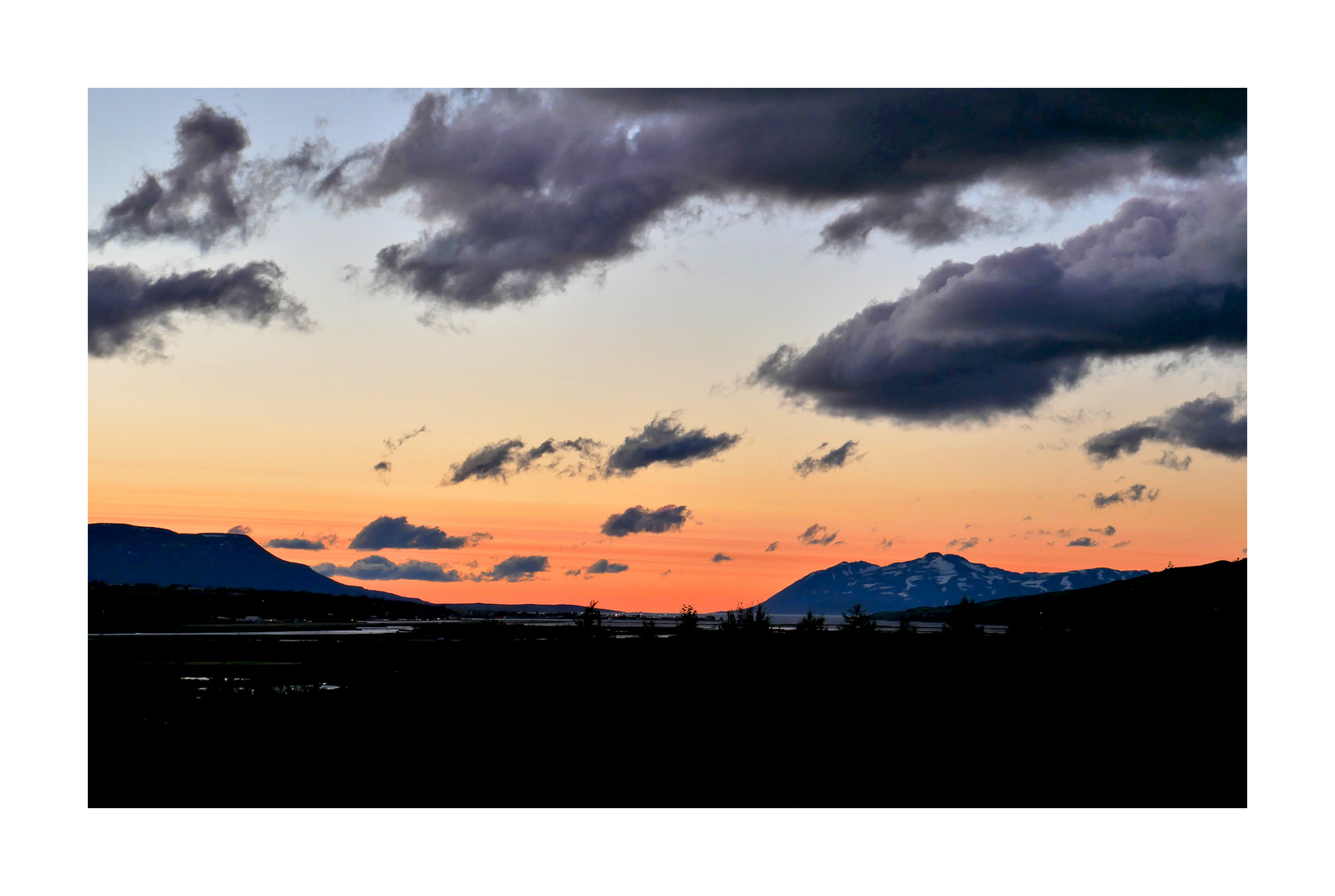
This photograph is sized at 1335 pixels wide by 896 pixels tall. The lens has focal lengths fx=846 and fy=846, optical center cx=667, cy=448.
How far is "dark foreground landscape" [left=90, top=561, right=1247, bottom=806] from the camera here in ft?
104

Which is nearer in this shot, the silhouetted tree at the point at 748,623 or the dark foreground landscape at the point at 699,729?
the dark foreground landscape at the point at 699,729

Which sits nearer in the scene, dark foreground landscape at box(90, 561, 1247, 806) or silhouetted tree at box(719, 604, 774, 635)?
dark foreground landscape at box(90, 561, 1247, 806)

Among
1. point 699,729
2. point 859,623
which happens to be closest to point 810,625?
point 859,623

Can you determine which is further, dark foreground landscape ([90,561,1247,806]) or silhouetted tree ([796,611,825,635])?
silhouetted tree ([796,611,825,635])

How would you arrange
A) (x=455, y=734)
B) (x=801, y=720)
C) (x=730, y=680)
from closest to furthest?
(x=455, y=734), (x=801, y=720), (x=730, y=680)

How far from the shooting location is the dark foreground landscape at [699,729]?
31.6 m

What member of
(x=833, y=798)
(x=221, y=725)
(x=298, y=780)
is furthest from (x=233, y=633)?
(x=833, y=798)

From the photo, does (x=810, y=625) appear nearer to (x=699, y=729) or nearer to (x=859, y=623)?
(x=859, y=623)

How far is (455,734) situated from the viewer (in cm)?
4191

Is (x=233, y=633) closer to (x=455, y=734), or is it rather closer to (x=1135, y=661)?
(x=455, y=734)

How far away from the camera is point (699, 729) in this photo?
44031 millimetres

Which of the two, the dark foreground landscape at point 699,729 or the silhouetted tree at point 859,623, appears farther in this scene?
the silhouetted tree at point 859,623

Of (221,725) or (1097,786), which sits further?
(221,725)
